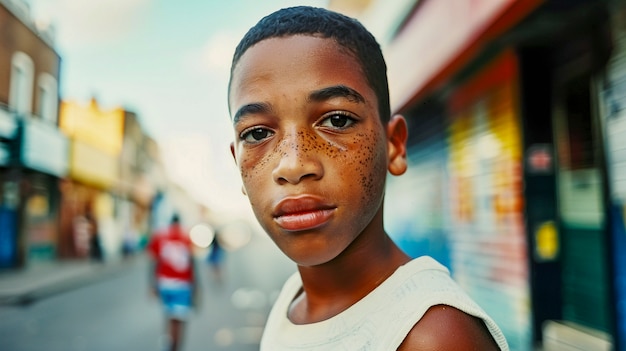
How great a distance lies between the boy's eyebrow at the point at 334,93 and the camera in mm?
804

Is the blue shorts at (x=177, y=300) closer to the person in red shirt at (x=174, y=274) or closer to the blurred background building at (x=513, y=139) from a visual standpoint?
the person in red shirt at (x=174, y=274)

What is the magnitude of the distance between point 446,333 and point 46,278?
48.4ft

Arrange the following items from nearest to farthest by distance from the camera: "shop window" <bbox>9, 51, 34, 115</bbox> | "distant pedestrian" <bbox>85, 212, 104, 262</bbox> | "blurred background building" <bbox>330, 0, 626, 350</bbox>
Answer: "shop window" <bbox>9, 51, 34, 115</bbox> < "blurred background building" <bbox>330, 0, 626, 350</bbox> < "distant pedestrian" <bbox>85, 212, 104, 262</bbox>

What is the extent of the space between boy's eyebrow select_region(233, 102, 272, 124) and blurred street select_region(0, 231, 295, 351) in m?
4.18

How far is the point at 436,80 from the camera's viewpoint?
5.25 metres

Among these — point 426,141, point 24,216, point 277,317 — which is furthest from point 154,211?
point 277,317

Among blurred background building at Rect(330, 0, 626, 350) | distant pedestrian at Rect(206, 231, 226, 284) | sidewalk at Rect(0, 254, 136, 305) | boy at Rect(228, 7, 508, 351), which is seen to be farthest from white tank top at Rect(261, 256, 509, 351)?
distant pedestrian at Rect(206, 231, 226, 284)

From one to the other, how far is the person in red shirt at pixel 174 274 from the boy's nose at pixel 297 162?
20.6 feet

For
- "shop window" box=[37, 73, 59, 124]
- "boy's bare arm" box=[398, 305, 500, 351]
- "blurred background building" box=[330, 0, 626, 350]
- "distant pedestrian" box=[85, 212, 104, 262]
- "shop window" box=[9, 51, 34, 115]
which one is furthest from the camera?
"distant pedestrian" box=[85, 212, 104, 262]

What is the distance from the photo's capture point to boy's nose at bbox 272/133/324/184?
78 cm

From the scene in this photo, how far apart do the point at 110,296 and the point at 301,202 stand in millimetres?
12685

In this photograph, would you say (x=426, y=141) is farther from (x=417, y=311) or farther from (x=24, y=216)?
(x=24, y=216)

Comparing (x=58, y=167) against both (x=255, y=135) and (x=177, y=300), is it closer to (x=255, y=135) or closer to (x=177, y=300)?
(x=177, y=300)

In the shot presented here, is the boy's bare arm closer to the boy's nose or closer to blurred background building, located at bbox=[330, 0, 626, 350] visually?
the boy's nose
